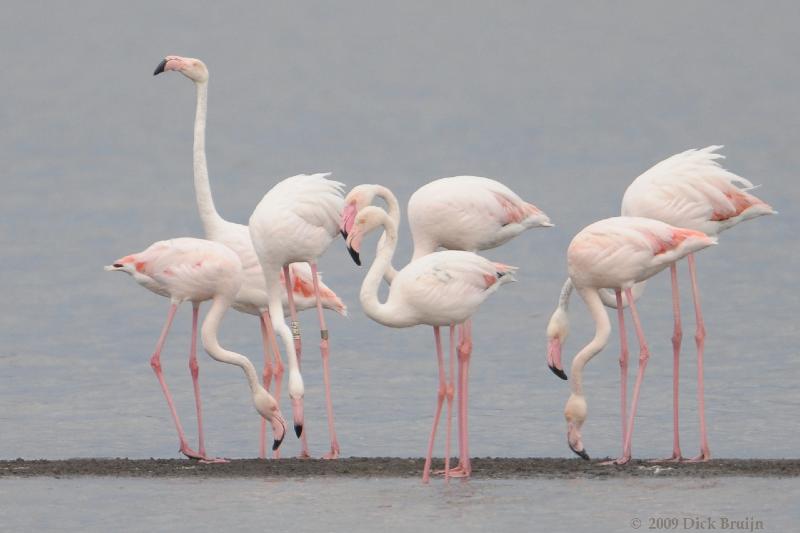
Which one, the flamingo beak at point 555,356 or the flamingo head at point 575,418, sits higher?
the flamingo beak at point 555,356

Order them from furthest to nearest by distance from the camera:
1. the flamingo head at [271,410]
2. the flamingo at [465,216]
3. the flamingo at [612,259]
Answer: the flamingo at [465,216], the flamingo head at [271,410], the flamingo at [612,259]

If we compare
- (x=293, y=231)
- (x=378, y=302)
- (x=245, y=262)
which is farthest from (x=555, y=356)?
(x=245, y=262)

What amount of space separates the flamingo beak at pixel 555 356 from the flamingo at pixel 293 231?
1.52 m

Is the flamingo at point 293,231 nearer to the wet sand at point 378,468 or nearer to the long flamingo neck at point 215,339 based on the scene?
the long flamingo neck at point 215,339

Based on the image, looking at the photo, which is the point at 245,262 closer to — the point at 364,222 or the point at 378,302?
the point at 364,222

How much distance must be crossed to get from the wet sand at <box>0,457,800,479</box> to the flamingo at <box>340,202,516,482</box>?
41cm

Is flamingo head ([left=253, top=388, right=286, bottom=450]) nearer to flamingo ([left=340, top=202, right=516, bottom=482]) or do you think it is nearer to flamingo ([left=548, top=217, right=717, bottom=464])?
flamingo ([left=340, top=202, right=516, bottom=482])

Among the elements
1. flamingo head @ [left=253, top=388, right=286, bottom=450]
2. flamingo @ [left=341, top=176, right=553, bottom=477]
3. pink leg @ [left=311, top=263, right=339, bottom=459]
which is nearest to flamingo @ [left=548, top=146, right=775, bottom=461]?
flamingo @ [left=341, top=176, right=553, bottom=477]

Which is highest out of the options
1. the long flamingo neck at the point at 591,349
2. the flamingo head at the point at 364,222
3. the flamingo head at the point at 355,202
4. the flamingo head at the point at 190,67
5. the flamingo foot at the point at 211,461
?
the flamingo head at the point at 190,67

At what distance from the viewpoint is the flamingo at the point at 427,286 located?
11.6 meters

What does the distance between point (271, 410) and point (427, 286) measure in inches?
67.4

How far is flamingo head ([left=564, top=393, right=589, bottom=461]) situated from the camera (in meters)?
12.2

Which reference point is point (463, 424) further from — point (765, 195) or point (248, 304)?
point (765, 195)

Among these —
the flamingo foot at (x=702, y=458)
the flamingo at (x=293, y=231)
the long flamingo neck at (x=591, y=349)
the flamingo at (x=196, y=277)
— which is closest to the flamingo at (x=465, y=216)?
the flamingo at (x=293, y=231)
